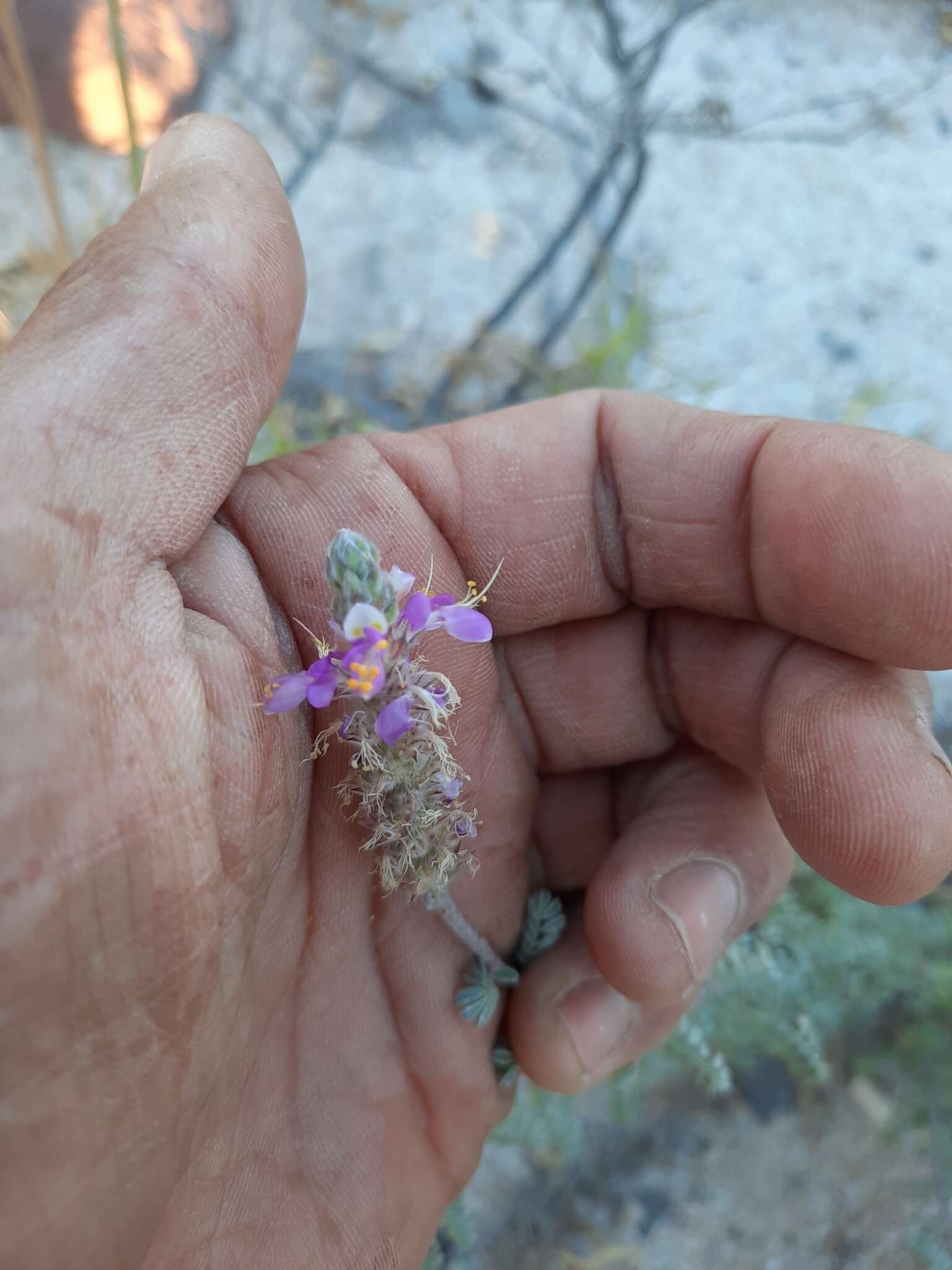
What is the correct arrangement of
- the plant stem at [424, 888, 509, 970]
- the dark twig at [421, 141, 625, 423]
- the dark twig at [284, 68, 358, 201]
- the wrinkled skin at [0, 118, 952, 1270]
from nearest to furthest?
1. the wrinkled skin at [0, 118, 952, 1270]
2. the plant stem at [424, 888, 509, 970]
3. the dark twig at [421, 141, 625, 423]
4. the dark twig at [284, 68, 358, 201]

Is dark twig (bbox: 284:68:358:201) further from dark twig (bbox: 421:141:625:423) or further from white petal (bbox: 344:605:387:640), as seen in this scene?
white petal (bbox: 344:605:387:640)

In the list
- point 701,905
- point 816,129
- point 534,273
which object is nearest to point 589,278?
point 534,273

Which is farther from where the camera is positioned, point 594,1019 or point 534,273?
point 534,273

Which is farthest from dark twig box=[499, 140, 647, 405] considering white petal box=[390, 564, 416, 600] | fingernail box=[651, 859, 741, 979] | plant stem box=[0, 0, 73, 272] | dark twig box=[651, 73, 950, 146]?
white petal box=[390, 564, 416, 600]

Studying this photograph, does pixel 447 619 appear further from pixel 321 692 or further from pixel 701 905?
pixel 701 905

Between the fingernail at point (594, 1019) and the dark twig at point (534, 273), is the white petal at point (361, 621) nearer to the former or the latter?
the fingernail at point (594, 1019)

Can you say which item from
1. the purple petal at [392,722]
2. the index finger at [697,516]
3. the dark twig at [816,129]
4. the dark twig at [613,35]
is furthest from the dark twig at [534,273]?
the purple petal at [392,722]

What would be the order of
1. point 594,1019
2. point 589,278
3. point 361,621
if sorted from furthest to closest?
Result: 1. point 589,278
2. point 594,1019
3. point 361,621
